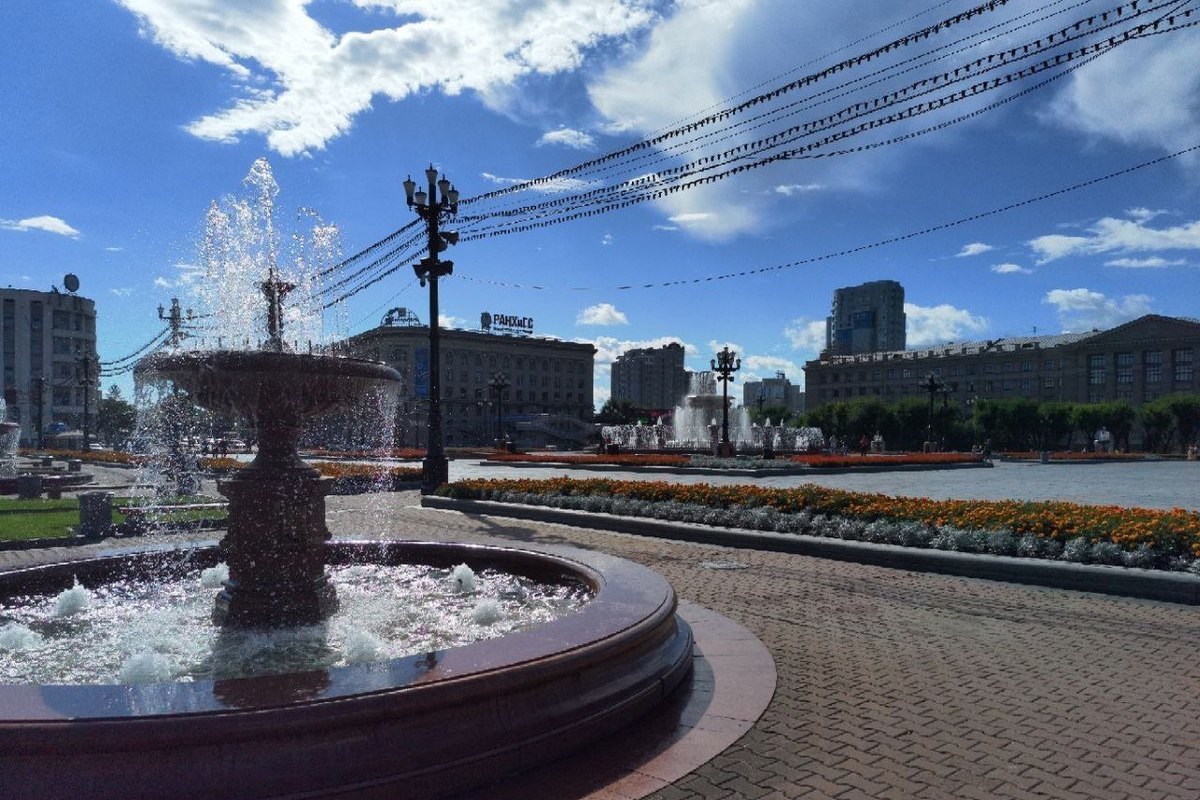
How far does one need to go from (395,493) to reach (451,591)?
A: 15.3m

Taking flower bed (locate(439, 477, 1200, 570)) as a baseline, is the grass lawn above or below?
below

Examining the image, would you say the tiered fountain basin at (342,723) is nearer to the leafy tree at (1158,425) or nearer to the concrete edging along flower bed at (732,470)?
→ the concrete edging along flower bed at (732,470)

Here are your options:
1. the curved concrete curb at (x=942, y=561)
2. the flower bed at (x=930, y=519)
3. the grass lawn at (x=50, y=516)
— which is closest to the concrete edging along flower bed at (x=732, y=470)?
the flower bed at (x=930, y=519)

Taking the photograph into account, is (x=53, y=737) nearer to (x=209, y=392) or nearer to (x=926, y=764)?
(x=209, y=392)

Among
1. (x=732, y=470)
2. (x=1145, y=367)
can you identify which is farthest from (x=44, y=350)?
(x=1145, y=367)

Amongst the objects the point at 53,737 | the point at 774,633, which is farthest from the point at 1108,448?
the point at 53,737

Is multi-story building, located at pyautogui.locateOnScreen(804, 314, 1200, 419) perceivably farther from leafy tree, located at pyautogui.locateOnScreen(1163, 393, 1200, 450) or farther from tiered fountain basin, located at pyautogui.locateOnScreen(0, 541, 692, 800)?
tiered fountain basin, located at pyautogui.locateOnScreen(0, 541, 692, 800)

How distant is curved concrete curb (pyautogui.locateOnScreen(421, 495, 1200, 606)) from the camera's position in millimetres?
8281

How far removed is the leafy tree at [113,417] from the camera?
93375mm

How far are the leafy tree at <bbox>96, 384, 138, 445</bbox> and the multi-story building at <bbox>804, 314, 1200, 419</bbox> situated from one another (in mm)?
96513

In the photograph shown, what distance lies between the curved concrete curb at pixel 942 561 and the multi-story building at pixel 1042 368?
91139mm

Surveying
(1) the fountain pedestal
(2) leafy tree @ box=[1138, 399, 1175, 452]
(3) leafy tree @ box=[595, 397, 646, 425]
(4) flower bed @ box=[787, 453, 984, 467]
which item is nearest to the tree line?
(2) leafy tree @ box=[1138, 399, 1175, 452]

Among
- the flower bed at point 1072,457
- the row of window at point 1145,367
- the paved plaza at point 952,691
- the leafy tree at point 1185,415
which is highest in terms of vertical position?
the row of window at point 1145,367

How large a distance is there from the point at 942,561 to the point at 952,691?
15.7ft
